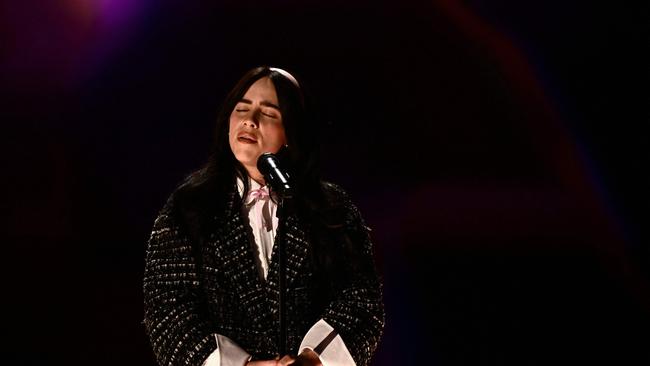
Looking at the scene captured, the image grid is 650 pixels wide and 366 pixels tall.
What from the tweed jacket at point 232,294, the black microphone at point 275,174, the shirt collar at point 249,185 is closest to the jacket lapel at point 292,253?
the tweed jacket at point 232,294

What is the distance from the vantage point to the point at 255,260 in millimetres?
1629

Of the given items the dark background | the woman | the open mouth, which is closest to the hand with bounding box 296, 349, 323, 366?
the woman

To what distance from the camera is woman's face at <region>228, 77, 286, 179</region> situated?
65.4 inches

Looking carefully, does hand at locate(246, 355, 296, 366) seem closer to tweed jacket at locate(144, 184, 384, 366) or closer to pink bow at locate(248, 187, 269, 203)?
tweed jacket at locate(144, 184, 384, 366)

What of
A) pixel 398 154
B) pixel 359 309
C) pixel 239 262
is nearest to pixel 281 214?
pixel 239 262

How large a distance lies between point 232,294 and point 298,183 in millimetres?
301

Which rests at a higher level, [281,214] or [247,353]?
[281,214]

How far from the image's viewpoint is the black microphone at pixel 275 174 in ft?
4.46

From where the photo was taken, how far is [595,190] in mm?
2314

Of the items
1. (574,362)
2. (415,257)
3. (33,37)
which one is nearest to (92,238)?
(33,37)

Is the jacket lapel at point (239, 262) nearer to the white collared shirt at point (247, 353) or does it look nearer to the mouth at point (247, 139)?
the white collared shirt at point (247, 353)

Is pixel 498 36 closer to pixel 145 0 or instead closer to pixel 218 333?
pixel 145 0

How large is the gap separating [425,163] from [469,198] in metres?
0.19

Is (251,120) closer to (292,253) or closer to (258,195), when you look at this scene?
(258,195)
